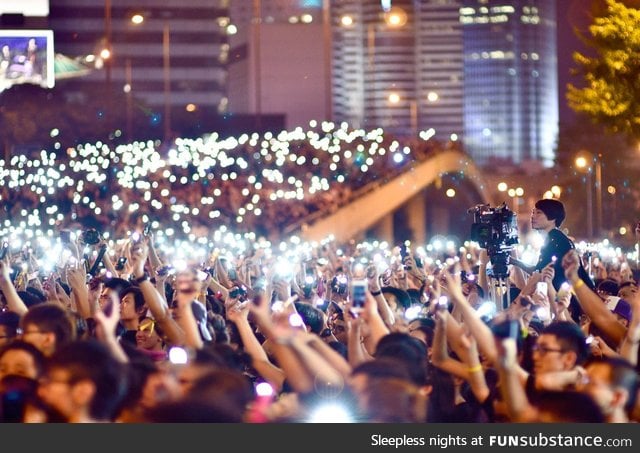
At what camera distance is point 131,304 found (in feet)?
35.8

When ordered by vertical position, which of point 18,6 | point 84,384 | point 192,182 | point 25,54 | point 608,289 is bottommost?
point 608,289

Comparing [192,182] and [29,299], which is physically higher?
[192,182]

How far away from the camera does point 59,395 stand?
702 cm

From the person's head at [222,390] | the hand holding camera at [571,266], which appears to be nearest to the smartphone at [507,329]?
the hand holding camera at [571,266]

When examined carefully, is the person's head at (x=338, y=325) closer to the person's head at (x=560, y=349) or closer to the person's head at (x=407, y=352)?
the person's head at (x=407, y=352)

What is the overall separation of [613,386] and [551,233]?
4501 mm

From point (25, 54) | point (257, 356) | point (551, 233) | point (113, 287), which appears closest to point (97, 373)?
point (257, 356)

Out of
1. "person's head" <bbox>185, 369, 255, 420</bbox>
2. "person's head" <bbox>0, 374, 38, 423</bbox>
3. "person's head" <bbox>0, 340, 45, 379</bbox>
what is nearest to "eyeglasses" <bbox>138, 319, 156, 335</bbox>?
"person's head" <bbox>0, 340, 45, 379</bbox>

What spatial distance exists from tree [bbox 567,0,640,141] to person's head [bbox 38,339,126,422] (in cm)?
1638

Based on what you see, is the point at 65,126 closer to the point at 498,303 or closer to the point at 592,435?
the point at 498,303

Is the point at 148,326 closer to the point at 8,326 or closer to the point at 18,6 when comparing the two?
the point at 8,326

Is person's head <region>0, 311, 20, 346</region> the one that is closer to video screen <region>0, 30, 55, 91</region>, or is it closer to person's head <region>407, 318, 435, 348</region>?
person's head <region>407, 318, 435, 348</region>

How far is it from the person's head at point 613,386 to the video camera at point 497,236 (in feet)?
13.3

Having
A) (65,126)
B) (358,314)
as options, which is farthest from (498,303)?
(65,126)
